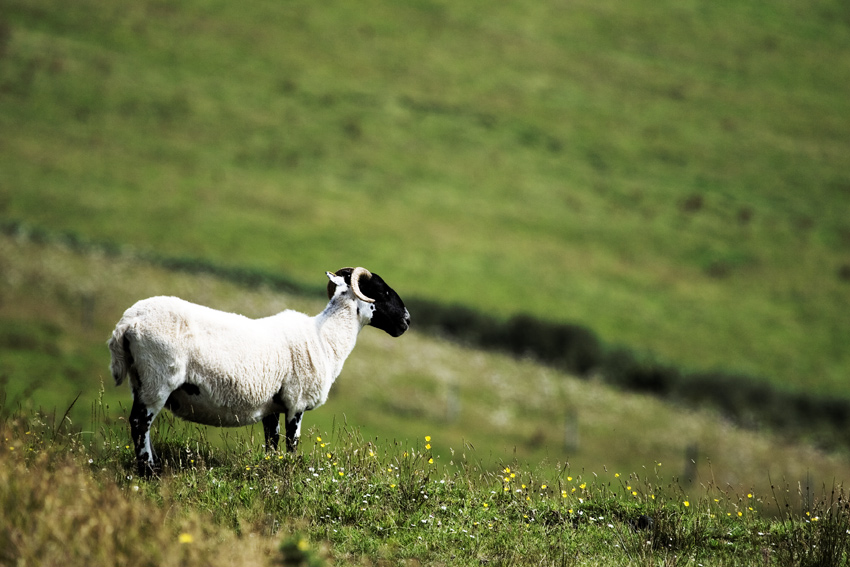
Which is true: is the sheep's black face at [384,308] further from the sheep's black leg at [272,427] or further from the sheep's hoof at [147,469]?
the sheep's hoof at [147,469]

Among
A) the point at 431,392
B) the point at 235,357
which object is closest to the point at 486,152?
the point at 431,392

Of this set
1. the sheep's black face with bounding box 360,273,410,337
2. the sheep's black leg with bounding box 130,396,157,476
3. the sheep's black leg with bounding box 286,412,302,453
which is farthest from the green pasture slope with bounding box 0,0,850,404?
the sheep's black leg with bounding box 130,396,157,476

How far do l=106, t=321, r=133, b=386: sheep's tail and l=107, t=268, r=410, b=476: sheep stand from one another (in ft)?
0.04

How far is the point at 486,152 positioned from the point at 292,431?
91.3 m

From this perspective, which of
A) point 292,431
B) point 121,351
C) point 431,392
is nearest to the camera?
point 121,351

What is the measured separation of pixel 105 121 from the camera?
284 feet

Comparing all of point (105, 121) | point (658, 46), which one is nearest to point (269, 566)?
point (105, 121)

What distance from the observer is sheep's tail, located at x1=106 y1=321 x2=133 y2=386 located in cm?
867

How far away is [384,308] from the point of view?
1087cm

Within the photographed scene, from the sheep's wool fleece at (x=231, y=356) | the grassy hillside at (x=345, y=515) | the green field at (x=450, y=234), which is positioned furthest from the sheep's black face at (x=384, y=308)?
the grassy hillside at (x=345, y=515)

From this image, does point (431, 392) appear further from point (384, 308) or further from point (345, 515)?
point (345, 515)

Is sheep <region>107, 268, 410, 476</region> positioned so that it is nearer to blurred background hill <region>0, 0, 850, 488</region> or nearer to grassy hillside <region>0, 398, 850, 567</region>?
grassy hillside <region>0, 398, 850, 567</region>

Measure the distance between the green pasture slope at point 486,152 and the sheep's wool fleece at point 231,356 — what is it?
5508 centimetres

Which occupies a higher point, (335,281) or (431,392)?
(335,281)
